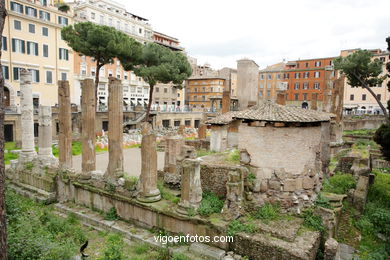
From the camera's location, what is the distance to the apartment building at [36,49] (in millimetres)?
25016

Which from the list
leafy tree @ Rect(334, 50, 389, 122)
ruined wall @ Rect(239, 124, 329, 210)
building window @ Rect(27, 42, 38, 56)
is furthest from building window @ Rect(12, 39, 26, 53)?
leafy tree @ Rect(334, 50, 389, 122)

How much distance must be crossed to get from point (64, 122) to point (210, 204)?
618 centimetres

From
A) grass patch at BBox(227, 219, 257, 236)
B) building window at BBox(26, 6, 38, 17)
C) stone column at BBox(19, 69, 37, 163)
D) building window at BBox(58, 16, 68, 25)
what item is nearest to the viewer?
grass patch at BBox(227, 219, 257, 236)

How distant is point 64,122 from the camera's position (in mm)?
9883

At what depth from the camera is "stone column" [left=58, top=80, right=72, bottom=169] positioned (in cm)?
980

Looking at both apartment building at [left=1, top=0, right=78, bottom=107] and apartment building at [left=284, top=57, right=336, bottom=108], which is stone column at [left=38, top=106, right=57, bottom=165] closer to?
apartment building at [left=1, top=0, right=78, bottom=107]

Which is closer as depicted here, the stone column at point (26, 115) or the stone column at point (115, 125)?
the stone column at point (115, 125)

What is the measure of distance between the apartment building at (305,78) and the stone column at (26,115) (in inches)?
1532

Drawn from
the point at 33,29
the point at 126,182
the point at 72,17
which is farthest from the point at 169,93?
the point at 126,182

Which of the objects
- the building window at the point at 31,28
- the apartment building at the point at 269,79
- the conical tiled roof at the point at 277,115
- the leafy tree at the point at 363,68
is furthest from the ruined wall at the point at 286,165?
the apartment building at the point at 269,79

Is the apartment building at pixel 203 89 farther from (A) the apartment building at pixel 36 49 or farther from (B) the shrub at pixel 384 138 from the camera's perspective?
(B) the shrub at pixel 384 138

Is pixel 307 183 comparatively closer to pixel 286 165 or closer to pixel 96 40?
pixel 286 165

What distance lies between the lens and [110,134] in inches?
336

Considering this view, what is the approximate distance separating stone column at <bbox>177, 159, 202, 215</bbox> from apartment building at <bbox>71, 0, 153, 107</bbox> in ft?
85.0
